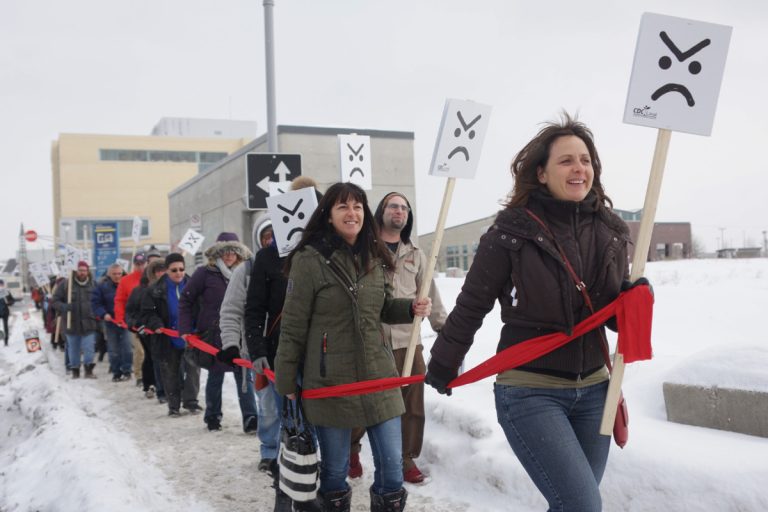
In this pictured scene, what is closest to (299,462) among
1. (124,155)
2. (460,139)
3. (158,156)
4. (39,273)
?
(460,139)

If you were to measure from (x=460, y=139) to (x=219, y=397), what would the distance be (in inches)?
162

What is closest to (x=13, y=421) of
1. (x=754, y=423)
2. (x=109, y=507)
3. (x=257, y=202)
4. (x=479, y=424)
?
(x=257, y=202)

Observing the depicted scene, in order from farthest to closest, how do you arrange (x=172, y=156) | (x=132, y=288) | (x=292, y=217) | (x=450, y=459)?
(x=172, y=156) < (x=132, y=288) < (x=450, y=459) < (x=292, y=217)

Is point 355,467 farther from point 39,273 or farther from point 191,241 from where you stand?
point 39,273

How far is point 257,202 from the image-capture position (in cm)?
858

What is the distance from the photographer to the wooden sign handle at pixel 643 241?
259cm

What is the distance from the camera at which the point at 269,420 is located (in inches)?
217

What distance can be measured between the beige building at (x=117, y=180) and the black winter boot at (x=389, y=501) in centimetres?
7720

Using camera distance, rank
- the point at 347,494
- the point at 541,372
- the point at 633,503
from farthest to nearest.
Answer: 1. the point at 633,503
2. the point at 347,494
3. the point at 541,372

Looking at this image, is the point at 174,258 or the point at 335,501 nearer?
the point at 335,501

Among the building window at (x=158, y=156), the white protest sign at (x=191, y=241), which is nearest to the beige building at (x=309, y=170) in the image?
the white protest sign at (x=191, y=241)

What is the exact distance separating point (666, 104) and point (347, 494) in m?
2.43

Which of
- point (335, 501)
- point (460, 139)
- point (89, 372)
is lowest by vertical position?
point (89, 372)

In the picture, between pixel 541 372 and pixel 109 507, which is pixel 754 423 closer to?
pixel 541 372
